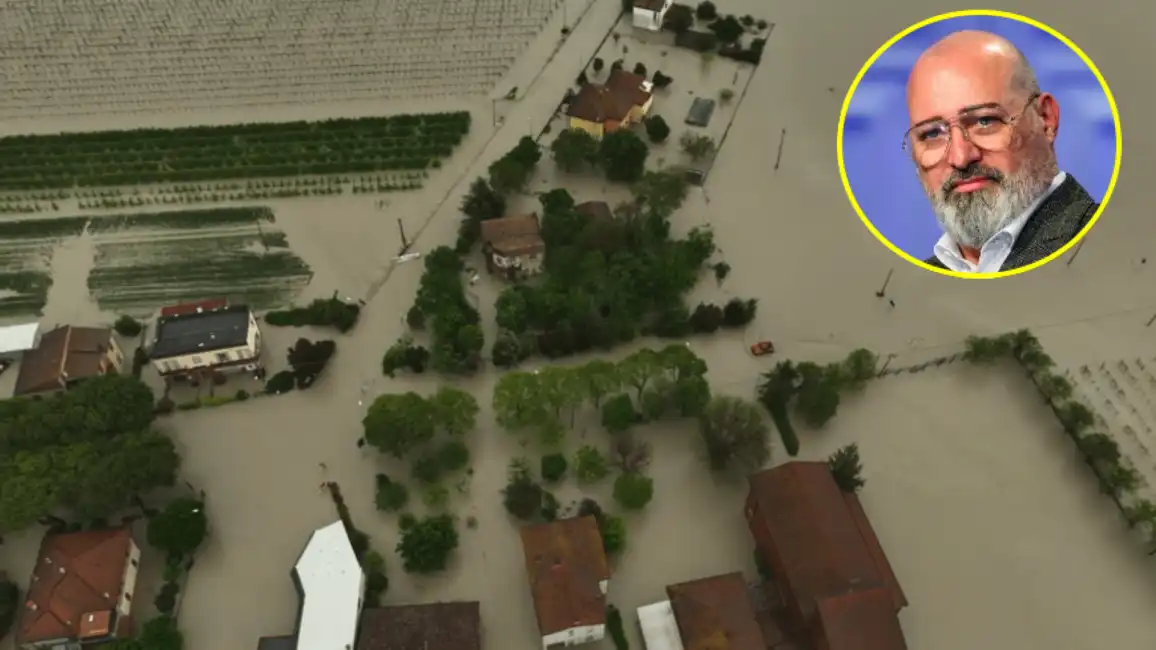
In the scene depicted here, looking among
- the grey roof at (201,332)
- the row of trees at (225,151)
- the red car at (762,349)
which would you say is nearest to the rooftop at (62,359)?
the grey roof at (201,332)

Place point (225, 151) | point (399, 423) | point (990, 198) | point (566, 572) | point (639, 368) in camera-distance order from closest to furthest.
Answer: point (990, 198) → point (566, 572) → point (399, 423) → point (639, 368) → point (225, 151)

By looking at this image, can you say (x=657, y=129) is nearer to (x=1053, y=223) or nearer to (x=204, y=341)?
(x=204, y=341)

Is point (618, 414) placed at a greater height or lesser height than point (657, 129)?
lesser

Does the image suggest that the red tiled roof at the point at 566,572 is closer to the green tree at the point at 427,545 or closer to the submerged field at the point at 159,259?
the green tree at the point at 427,545

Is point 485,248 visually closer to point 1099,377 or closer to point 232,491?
point 232,491

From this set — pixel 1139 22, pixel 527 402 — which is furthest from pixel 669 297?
pixel 1139 22

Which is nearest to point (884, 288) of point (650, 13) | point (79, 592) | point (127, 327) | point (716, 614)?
point (716, 614)

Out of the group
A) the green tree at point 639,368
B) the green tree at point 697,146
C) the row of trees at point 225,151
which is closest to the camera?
the green tree at point 639,368
